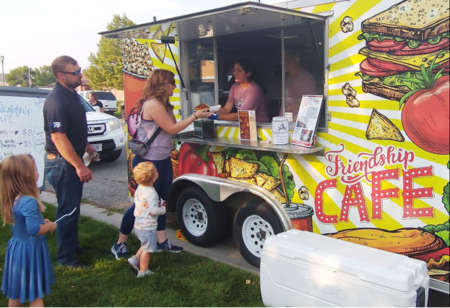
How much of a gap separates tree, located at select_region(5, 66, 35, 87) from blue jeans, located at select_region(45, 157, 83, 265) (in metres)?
83.8

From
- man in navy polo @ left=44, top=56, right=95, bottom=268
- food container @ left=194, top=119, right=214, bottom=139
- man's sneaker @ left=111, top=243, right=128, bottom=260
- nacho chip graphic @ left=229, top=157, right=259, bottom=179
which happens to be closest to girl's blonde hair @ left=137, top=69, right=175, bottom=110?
food container @ left=194, top=119, right=214, bottom=139

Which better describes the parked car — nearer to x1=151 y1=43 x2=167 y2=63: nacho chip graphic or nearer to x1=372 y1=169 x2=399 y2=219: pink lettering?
x1=151 y1=43 x2=167 y2=63: nacho chip graphic

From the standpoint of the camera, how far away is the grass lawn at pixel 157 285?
10.6ft

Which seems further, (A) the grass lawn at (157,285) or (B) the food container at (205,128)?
(B) the food container at (205,128)

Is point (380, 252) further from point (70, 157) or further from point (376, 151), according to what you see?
point (70, 157)

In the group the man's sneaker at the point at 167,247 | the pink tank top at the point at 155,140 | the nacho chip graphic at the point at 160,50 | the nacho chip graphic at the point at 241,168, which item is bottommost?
the man's sneaker at the point at 167,247

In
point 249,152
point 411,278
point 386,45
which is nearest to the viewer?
point 411,278

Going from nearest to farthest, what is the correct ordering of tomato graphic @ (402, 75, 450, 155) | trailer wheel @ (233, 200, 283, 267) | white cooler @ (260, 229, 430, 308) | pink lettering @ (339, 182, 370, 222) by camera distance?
white cooler @ (260, 229, 430, 308), tomato graphic @ (402, 75, 450, 155), pink lettering @ (339, 182, 370, 222), trailer wheel @ (233, 200, 283, 267)

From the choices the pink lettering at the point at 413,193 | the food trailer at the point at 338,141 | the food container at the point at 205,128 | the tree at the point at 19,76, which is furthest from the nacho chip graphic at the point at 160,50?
the tree at the point at 19,76

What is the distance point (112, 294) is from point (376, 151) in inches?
94.6

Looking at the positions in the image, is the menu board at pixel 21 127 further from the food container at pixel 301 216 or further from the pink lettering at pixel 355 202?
the pink lettering at pixel 355 202

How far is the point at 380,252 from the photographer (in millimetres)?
2877

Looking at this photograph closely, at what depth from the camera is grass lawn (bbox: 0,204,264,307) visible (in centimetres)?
323

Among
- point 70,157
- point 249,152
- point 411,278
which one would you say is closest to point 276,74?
point 249,152
